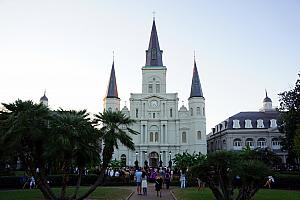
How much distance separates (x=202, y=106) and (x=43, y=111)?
5732 centimetres

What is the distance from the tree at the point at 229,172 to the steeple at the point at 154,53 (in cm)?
5905

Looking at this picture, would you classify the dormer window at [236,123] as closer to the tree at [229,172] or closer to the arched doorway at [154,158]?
the arched doorway at [154,158]

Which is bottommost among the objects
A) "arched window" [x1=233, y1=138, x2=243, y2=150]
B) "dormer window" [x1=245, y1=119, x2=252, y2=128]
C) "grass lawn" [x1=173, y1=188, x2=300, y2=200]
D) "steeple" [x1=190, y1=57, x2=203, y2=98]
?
"grass lawn" [x1=173, y1=188, x2=300, y2=200]

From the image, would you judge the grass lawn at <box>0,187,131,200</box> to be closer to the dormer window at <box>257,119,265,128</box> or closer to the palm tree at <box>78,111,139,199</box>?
the palm tree at <box>78,111,139,199</box>

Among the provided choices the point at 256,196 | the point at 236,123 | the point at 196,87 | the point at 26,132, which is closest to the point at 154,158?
the point at 196,87

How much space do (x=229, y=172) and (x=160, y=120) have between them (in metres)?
54.5

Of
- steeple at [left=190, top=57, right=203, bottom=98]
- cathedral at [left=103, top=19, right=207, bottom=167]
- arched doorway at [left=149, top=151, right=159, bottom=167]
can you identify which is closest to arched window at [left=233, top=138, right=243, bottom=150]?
cathedral at [left=103, top=19, right=207, bottom=167]

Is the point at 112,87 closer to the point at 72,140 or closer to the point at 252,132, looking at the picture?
the point at 252,132

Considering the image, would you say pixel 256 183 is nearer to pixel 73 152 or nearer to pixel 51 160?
pixel 73 152

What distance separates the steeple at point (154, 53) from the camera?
7500 centimetres

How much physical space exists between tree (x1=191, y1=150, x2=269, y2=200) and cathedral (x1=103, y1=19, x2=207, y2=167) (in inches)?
2078

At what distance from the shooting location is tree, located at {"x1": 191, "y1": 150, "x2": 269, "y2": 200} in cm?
1566

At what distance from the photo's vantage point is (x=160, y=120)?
232ft

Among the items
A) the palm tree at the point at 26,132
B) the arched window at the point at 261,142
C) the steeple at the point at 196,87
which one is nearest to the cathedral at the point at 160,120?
the steeple at the point at 196,87
